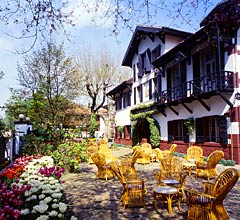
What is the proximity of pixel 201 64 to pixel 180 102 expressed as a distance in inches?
96.6

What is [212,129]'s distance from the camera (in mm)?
13180

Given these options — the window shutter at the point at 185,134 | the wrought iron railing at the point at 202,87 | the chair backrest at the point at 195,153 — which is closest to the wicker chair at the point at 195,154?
the chair backrest at the point at 195,153

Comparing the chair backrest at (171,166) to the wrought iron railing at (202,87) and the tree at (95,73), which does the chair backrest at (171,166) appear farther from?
the tree at (95,73)

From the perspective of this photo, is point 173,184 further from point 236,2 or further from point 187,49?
point 187,49

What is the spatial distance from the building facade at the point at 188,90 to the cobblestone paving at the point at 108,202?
370cm

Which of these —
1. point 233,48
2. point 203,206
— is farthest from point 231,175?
point 233,48

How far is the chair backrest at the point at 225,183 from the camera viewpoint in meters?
3.91

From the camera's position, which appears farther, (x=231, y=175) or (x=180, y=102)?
(x=180, y=102)

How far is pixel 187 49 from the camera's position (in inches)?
576

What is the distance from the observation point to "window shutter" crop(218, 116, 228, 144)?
11836 millimetres

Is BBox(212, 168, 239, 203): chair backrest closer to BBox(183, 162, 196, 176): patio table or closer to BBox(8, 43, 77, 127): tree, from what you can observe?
BBox(183, 162, 196, 176): patio table

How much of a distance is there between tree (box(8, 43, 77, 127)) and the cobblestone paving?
835 centimetres

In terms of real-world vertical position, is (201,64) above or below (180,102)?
above

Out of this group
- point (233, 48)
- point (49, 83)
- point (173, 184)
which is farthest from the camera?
point (49, 83)
